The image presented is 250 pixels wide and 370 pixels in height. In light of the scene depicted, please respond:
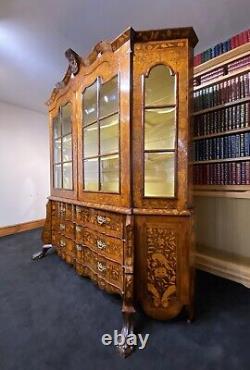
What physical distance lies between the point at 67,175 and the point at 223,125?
1.57 meters

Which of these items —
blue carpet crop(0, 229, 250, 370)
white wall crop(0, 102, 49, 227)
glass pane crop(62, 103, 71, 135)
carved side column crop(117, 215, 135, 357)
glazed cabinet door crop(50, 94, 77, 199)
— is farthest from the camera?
white wall crop(0, 102, 49, 227)

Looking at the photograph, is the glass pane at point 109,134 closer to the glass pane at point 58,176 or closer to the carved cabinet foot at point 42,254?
the glass pane at point 58,176

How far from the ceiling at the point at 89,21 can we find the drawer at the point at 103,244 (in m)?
1.72

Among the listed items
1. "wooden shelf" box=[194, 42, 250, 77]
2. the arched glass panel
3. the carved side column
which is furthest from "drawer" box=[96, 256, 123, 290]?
"wooden shelf" box=[194, 42, 250, 77]

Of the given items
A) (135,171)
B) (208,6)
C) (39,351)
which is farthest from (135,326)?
(208,6)

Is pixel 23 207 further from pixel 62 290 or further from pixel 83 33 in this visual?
pixel 83 33

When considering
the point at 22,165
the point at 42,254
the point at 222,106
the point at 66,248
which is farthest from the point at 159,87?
the point at 22,165

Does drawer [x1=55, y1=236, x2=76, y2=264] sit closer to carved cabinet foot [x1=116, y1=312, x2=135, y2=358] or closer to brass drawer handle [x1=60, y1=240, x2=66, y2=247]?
brass drawer handle [x1=60, y1=240, x2=66, y2=247]

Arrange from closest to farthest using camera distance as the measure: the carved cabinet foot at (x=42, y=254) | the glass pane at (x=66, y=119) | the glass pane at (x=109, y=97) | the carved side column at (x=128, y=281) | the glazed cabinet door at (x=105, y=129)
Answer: the carved side column at (x=128, y=281) → the glazed cabinet door at (x=105, y=129) → the glass pane at (x=109, y=97) → the glass pane at (x=66, y=119) → the carved cabinet foot at (x=42, y=254)

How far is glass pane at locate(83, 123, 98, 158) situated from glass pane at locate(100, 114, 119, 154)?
87 millimetres

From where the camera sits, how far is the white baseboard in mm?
1622

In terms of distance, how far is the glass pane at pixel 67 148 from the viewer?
83.7 inches

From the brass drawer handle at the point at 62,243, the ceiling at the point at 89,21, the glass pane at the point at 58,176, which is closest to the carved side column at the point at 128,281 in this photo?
the brass drawer handle at the point at 62,243

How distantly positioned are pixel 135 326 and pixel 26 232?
116 inches
